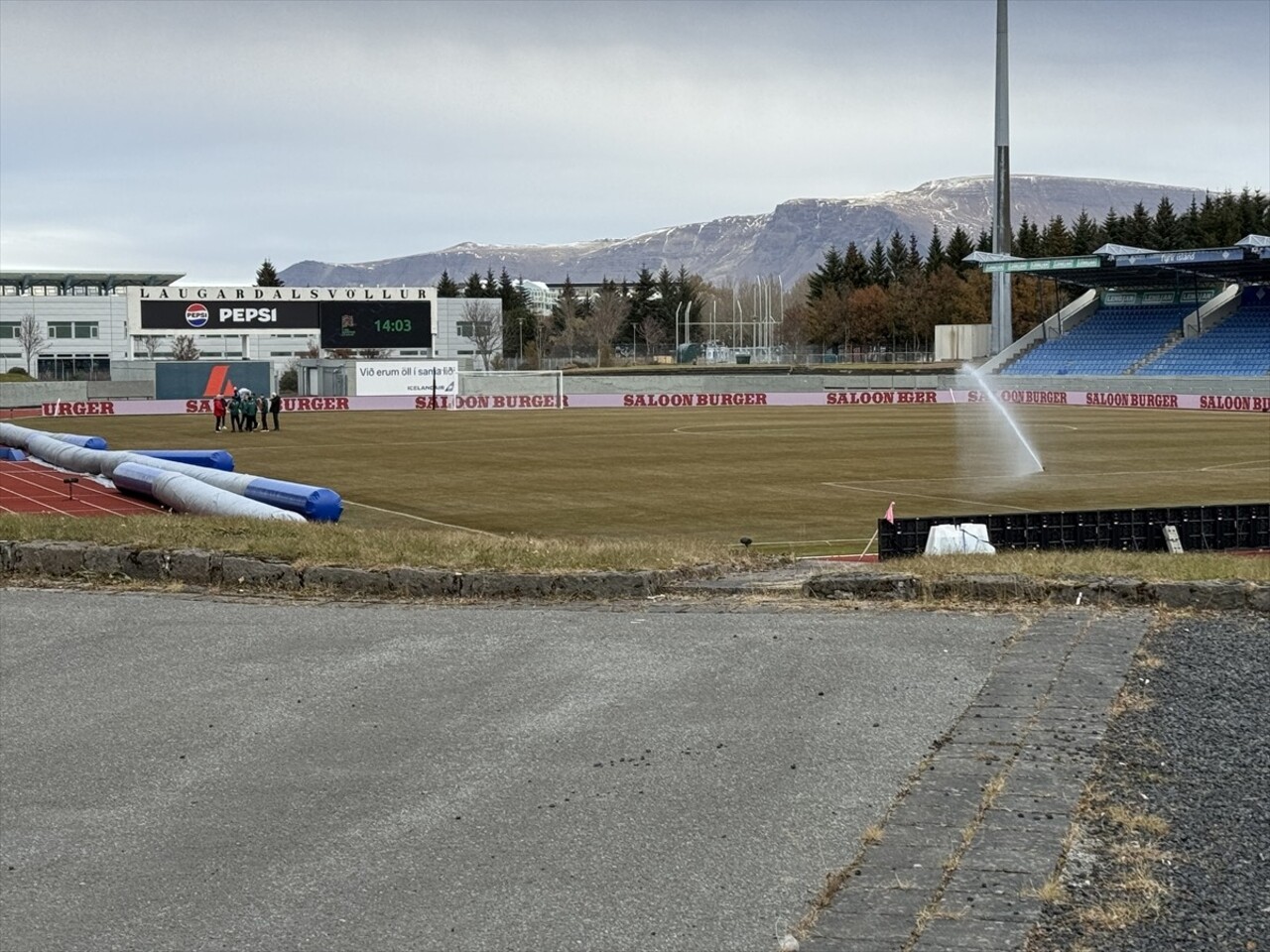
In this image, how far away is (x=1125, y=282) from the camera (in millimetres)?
103750

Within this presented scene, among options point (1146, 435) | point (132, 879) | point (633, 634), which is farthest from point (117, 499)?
point (1146, 435)

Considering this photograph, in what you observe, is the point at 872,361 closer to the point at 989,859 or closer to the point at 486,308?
the point at 486,308

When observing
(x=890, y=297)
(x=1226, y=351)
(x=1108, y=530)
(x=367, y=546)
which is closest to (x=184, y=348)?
(x=890, y=297)

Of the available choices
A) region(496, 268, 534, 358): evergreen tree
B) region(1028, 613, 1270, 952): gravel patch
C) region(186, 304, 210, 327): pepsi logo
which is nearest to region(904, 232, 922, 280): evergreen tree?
region(496, 268, 534, 358): evergreen tree

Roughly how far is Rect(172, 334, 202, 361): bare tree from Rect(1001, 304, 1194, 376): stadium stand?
227ft

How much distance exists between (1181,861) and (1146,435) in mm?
51868

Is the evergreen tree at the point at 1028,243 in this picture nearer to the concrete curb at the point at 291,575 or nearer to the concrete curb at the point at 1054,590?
the concrete curb at the point at 1054,590

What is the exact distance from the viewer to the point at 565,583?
45.6ft

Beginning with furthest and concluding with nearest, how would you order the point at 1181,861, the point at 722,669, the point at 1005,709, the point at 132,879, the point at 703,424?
the point at 703,424 < the point at 722,669 < the point at 1005,709 < the point at 132,879 < the point at 1181,861

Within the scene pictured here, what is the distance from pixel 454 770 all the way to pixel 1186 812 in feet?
13.1

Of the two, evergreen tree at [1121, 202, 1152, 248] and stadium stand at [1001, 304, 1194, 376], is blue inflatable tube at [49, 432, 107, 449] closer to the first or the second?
stadium stand at [1001, 304, 1194, 376]

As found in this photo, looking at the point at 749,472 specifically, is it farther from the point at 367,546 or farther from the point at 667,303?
the point at 667,303

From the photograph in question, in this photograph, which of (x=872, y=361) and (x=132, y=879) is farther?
(x=872, y=361)

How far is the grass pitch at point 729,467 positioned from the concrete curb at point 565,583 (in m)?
10.0
